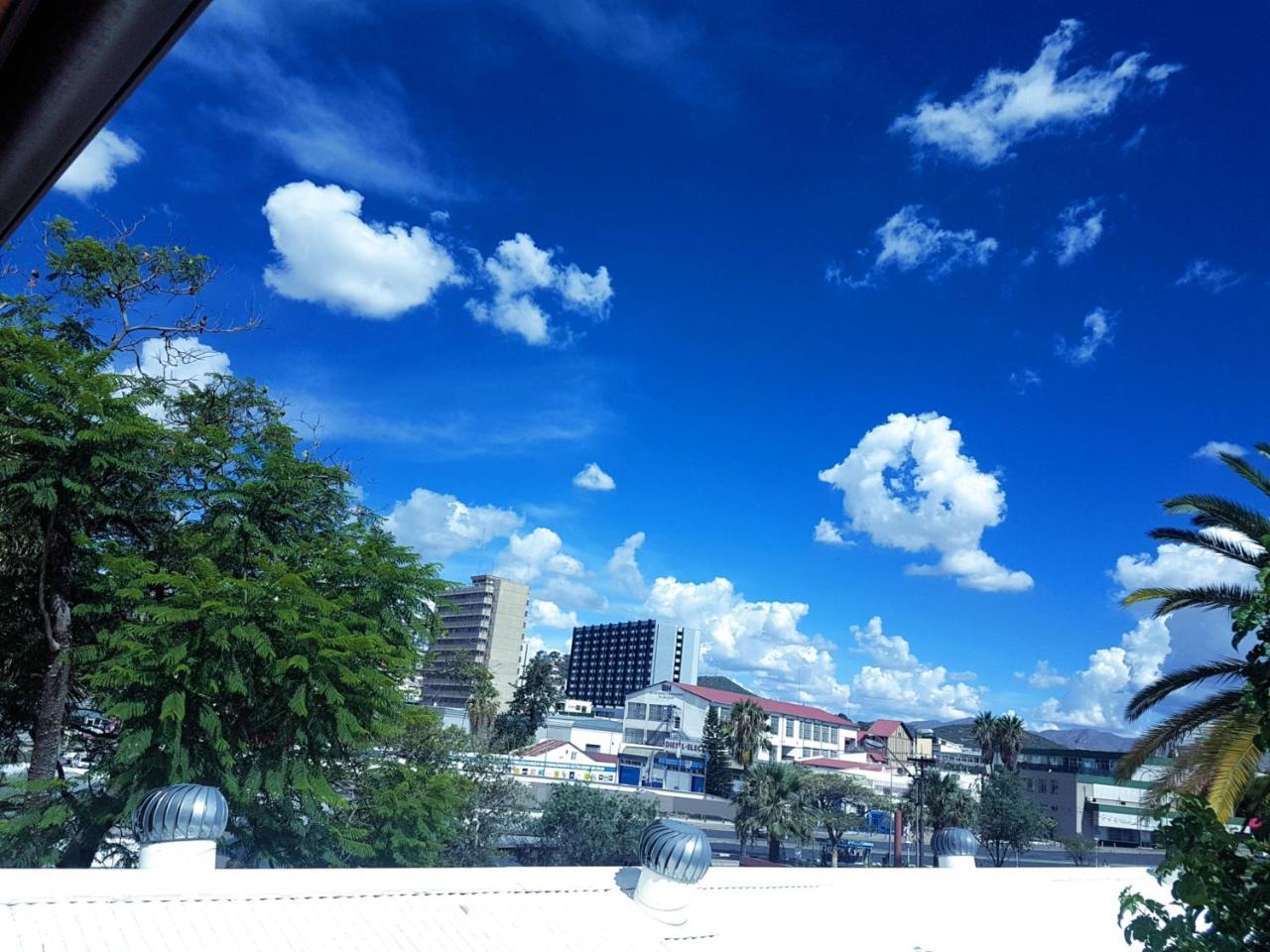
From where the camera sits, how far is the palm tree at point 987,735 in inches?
3172

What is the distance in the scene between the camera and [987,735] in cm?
8100

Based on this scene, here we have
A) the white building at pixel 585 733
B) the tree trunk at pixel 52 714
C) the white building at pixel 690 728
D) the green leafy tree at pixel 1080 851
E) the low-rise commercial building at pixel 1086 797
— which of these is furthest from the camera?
the white building at pixel 585 733

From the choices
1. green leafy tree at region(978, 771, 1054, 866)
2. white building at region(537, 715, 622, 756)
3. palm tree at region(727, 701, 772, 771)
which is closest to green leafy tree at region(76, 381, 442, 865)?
green leafy tree at region(978, 771, 1054, 866)

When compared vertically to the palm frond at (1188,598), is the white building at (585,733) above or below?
below

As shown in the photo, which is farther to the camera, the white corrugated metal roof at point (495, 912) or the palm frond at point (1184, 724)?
the palm frond at point (1184, 724)

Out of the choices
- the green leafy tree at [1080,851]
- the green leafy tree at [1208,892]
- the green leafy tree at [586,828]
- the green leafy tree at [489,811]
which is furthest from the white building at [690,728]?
the green leafy tree at [1208,892]

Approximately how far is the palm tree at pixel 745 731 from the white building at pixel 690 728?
1328 centimetres

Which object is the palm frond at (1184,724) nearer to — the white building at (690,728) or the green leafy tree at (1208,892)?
the green leafy tree at (1208,892)

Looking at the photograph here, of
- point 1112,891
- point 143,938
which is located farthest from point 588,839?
point 143,938

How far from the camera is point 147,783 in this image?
15.1 m

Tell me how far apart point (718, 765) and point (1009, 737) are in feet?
87.9

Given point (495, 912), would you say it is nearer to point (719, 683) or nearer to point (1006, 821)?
point (1006, 821)

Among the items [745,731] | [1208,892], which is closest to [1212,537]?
[1208,892]

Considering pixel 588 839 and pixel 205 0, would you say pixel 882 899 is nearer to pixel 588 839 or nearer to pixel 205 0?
pixel 205 0
